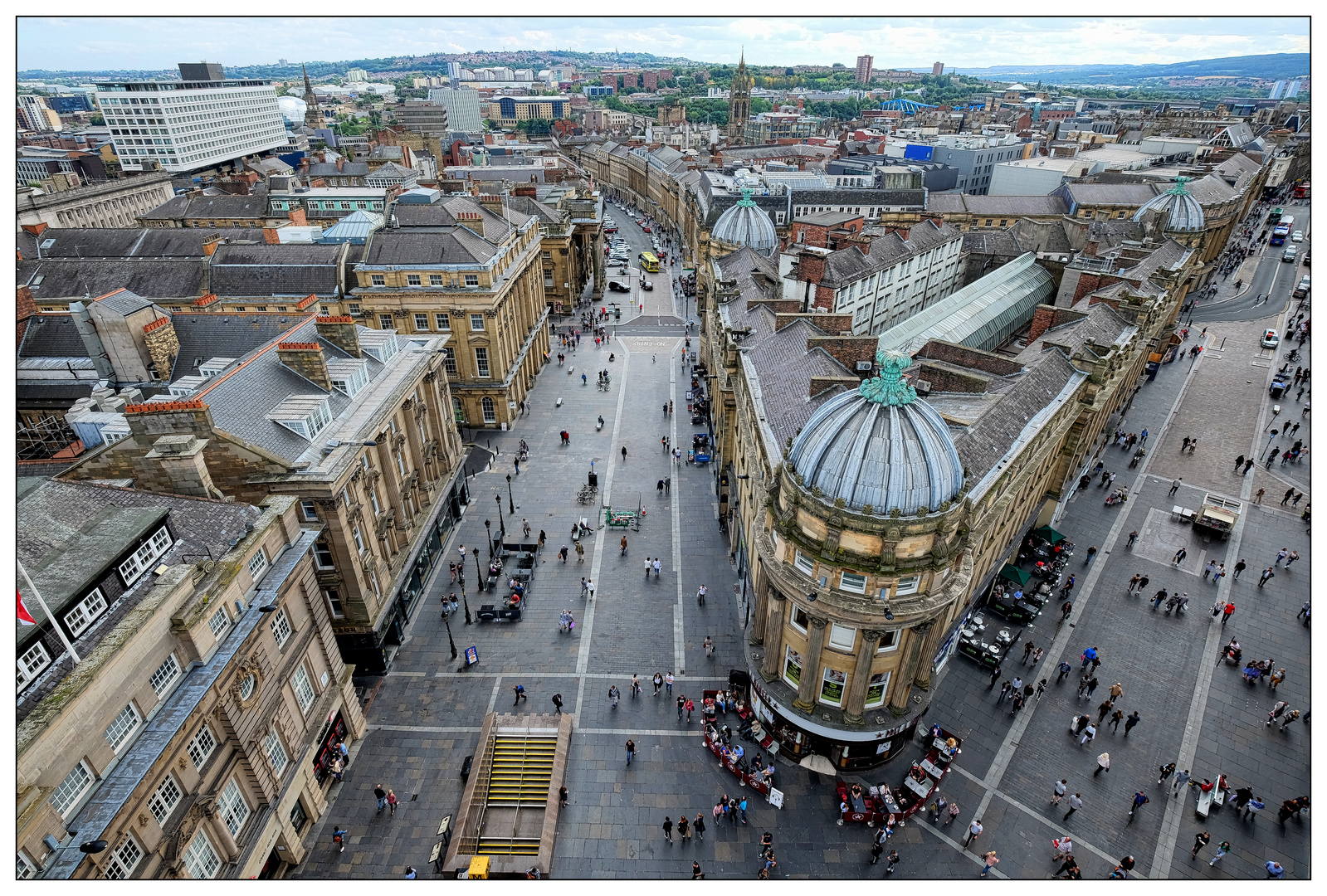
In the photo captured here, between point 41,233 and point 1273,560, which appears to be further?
point 41,233

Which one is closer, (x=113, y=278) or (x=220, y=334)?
(x=220, y=334)

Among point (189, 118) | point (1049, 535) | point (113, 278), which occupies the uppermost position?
point (189, 118)

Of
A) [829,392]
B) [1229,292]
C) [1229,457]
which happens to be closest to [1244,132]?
[1229,292]

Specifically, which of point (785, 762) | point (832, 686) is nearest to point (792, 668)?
point (832, 686)

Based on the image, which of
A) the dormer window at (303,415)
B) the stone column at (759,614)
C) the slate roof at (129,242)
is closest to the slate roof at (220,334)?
the dormer window at (303,415)

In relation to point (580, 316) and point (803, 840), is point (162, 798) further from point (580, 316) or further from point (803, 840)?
point (580, 316)

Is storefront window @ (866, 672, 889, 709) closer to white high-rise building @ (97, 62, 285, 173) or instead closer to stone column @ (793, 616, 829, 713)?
stone column @ (793, 616, 829, 713)

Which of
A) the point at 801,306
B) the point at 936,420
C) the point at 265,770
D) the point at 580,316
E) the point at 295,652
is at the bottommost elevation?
the point at 580,316

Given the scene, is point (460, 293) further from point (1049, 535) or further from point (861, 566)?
point (1049, 535)
